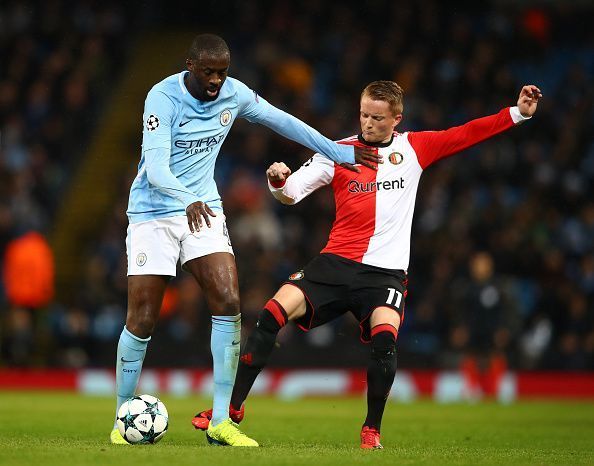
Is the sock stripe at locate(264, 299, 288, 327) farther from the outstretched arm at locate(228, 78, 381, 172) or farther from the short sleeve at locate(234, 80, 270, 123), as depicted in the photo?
the short sleeve at locate(234, 80, 270, 123)

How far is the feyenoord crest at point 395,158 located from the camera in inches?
294

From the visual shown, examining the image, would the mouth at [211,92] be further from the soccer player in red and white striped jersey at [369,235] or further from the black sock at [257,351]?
the black sock at [257,351]

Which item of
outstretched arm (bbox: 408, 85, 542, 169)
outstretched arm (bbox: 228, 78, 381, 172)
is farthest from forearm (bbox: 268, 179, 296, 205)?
outstretched arm (bbox: 408, 85, 542, 169)

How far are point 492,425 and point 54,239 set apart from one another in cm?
1075

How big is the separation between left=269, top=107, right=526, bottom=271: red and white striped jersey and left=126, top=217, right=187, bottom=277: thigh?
0.71 metres

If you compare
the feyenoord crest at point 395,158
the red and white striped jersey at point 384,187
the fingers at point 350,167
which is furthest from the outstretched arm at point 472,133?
the fingers at point 350,167

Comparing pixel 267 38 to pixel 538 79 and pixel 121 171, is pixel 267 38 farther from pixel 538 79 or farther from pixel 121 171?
pixel 538 79

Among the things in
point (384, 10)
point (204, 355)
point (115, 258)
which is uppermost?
point (384, 10)

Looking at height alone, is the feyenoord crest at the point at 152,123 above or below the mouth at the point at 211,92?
below

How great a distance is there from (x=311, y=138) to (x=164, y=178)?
3.44 feet

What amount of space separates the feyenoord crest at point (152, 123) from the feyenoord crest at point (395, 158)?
159 centimetres

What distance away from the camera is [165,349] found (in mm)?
15234

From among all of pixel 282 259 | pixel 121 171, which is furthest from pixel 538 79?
pixel 121 171

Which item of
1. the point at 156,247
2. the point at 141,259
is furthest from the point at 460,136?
the point at 141,259
